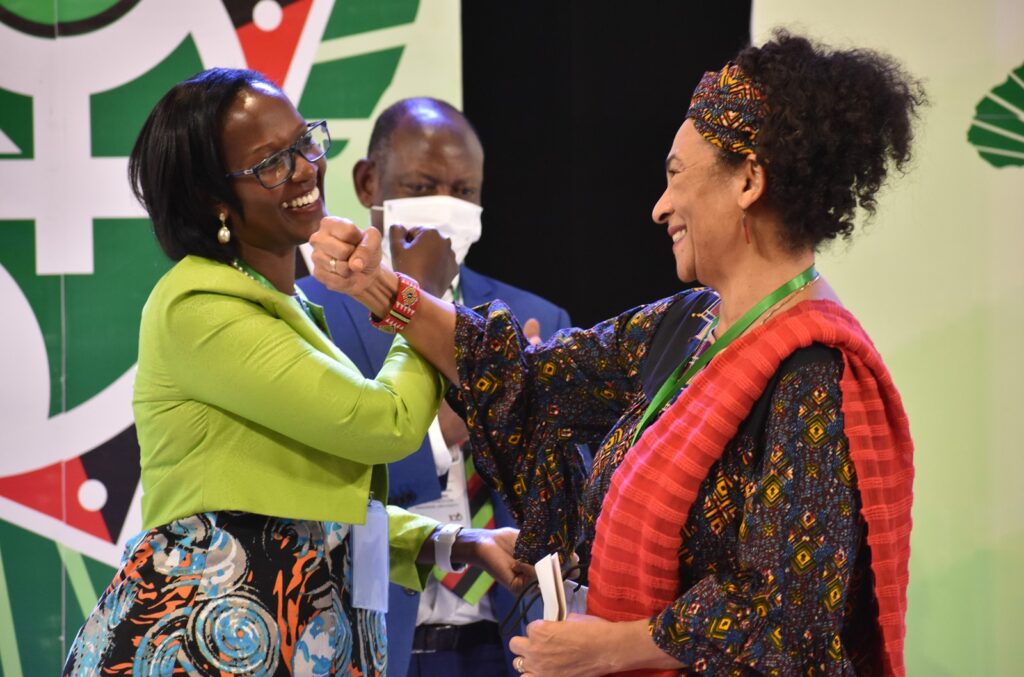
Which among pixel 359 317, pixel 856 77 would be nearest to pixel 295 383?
pixel 856 77

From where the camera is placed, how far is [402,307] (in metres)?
1.93

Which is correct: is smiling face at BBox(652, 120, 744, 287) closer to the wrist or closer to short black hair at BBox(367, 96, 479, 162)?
the wrist

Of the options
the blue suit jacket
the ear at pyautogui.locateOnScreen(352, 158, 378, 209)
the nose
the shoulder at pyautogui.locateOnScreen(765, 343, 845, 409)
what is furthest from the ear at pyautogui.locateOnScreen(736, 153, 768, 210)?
the ear at pyautogui.locateOnScreen(352, 158, 378, 209)

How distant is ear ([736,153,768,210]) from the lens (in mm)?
1689

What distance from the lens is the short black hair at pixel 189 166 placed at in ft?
6.24

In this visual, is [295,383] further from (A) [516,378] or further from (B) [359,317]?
(B) [359,317]

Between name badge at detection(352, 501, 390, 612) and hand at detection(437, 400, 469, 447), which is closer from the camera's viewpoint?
name badge at detection(352, 501, 390, 612)

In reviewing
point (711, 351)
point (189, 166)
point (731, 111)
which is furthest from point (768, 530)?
point (189, 166)

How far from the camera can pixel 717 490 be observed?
1647mm

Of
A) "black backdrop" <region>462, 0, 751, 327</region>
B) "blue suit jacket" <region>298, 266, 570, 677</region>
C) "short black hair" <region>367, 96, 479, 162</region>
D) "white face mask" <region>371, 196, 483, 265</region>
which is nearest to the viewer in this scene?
"blue suit jacket" <region>298, 266, 570, 677</region>

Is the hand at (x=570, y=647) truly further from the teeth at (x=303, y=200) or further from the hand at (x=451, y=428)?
the hand at (x=451, y=428)

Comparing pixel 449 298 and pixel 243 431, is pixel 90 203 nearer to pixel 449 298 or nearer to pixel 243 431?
pixel 449 298

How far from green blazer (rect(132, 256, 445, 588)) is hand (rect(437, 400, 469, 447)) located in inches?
37.1

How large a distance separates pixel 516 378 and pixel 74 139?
201 centimetres
